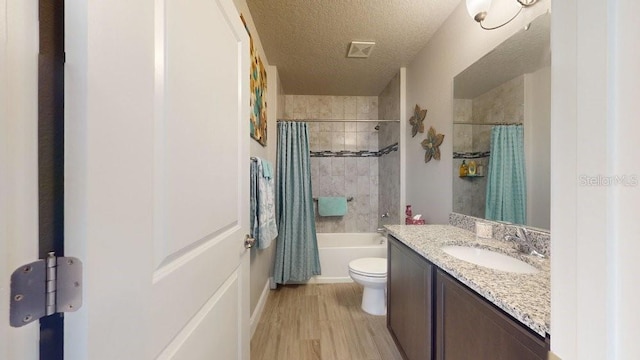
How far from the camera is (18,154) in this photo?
0.29m

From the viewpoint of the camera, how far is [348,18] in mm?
1844

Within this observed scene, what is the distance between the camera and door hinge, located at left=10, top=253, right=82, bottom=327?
286 millimetres

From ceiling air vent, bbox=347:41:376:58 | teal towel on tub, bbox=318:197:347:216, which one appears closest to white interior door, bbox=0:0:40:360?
ceiling air vent, bbox=347:41:376:58

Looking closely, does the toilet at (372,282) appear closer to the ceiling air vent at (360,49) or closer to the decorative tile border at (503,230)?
the decorative tile border at (503,230)

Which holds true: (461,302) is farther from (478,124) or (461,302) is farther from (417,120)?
(417,120)

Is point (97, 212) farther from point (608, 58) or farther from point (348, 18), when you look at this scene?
point (348, 18)

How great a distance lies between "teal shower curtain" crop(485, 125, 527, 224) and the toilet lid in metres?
0.95

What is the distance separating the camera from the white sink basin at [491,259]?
1.06 meters

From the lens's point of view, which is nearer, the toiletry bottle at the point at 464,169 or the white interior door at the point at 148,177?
the white interior door at the point at 148,177

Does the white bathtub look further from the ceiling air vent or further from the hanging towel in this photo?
the ceiling air vent

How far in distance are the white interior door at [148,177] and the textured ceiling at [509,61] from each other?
1463 millimetres

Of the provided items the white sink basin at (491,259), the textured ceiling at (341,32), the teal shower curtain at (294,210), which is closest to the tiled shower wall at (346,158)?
the textured ceiling at (341,32)

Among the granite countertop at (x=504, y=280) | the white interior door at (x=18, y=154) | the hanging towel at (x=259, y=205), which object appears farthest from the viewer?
the hanging towel at (x=259, y=205)

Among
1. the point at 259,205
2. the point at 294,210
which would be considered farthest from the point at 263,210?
the point at 294,210
